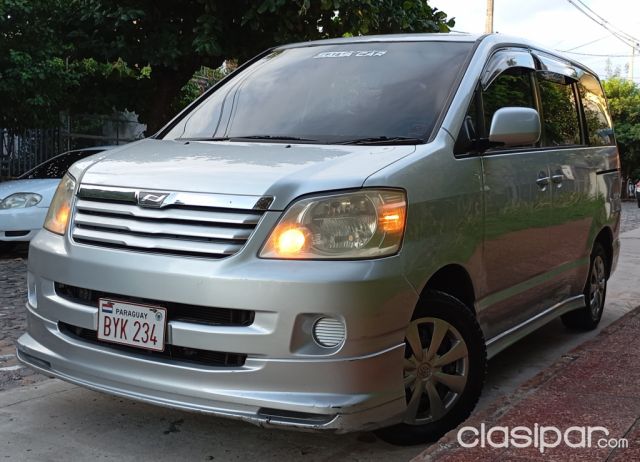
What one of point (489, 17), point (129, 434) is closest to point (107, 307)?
point (129, 434)

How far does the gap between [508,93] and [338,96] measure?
39.3 inches

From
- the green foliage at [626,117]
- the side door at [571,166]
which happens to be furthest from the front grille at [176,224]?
the green foliage at [626,117]

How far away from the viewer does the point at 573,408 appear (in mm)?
3391

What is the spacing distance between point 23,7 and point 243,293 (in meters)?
8.81

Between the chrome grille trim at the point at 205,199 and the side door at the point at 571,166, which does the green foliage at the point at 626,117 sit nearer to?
the side door at the point at 571,166

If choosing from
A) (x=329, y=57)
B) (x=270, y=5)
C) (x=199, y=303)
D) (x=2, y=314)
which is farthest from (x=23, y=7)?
(x=199, y=303)

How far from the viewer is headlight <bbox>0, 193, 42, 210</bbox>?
8.72 metres

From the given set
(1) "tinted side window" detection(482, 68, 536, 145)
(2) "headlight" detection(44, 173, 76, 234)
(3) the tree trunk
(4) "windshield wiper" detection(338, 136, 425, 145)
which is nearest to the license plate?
(2) "headlight" detection(44, 173, 76, 234)

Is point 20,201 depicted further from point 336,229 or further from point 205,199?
point 336,229

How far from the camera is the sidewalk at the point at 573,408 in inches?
113

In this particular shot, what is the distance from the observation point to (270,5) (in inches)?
402

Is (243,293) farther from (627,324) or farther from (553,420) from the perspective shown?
(627,324)

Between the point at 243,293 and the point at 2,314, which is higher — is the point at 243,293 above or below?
above

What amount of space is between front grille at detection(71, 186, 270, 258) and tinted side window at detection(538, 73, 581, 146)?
7.96ft
